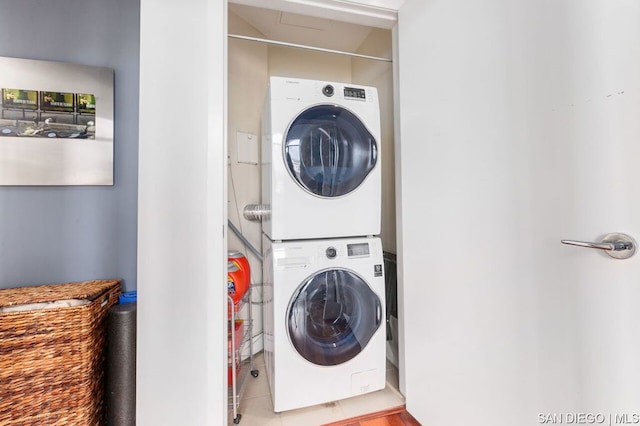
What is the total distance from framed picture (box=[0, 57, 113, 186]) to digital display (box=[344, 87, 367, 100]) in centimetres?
128

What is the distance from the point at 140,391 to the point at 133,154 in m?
1.16

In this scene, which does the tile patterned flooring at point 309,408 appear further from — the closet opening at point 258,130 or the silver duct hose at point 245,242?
the silver duct hose at point 245,242

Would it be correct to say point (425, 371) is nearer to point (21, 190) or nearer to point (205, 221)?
point (205, 221)

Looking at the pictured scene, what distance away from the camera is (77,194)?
134cm

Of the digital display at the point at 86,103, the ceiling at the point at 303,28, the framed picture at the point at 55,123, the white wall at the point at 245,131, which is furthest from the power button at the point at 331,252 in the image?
the ceiling at the point at 303,28

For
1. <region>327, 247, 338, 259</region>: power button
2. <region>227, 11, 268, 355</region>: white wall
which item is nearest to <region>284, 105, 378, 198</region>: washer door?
<region>327, 247, 338, 259</region>: power button

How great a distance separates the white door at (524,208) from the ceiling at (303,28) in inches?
37.2

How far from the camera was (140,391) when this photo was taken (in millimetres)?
1013

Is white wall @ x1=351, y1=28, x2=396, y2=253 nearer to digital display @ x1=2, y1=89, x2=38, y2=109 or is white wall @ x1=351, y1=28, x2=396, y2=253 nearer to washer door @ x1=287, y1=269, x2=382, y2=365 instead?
washer door @ x1=287, y1=269, x2=382, y2=365

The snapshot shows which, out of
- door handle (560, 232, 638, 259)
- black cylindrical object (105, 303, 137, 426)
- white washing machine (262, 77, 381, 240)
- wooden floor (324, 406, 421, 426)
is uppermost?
white washing machine (262, 77, 381, 240)

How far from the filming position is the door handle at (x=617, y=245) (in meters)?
0.57

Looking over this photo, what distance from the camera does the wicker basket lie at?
998mm

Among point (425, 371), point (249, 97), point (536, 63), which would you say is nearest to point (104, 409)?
point (425, 371)

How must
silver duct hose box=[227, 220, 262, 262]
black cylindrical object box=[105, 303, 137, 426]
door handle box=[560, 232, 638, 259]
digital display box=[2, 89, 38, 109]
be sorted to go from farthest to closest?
silver duct hose box=[227, 220, 262, 262] < digital display box=[2, 89, 38, 109] < black cylindrical object box=[105, 303, 137, 426] < door handle box=[560, 232, 638, 259]
